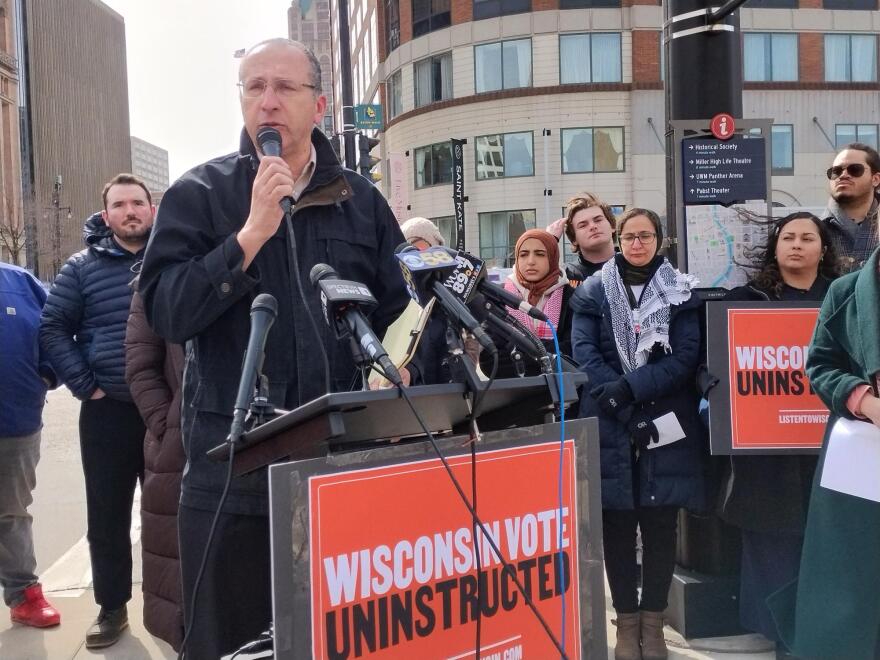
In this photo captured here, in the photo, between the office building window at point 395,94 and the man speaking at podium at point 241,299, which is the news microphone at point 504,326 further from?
the office building window at point 395,94

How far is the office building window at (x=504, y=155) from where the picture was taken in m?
30.4

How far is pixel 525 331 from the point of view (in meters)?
1.77

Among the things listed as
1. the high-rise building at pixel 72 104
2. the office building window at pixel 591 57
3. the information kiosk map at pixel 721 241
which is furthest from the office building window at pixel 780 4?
the high-rise building at pixel 72 104

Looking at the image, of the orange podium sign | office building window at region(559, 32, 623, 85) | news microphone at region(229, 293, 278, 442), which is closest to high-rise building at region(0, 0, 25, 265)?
office building window at region(559, 32, 623, 85)

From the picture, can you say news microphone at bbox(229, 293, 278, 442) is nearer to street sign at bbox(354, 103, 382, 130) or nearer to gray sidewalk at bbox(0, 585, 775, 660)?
gray sidewalk at bbox(0, 585, 775, 660)

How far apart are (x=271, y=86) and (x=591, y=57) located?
2994 centimetres

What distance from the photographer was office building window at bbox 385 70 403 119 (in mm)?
34375

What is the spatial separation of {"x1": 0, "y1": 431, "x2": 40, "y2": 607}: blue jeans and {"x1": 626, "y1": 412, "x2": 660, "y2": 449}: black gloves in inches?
122

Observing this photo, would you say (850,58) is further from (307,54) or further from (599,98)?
(307,54)

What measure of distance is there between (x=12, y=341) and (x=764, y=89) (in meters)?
31.1

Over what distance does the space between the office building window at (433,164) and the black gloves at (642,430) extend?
2849 centimetres

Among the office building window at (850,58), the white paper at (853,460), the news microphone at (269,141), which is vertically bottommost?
the white paper at (853,460)

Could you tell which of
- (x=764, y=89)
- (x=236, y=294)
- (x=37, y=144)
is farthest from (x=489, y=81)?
(x=37, y=144)

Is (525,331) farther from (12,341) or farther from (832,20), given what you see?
(832,20)
